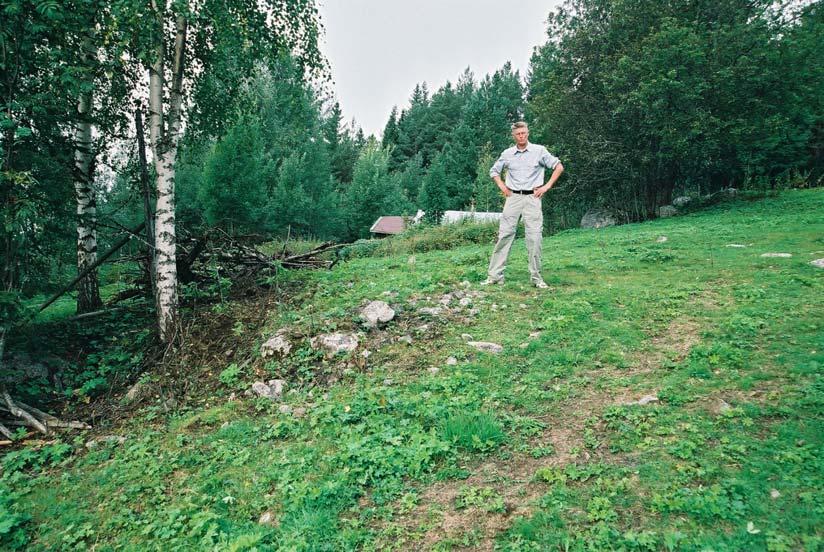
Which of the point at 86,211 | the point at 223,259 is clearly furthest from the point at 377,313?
the point at 86,211

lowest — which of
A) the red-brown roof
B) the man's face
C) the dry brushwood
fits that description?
the dry brushwood

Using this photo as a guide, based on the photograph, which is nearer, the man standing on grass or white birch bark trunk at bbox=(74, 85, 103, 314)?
the man standing on grass

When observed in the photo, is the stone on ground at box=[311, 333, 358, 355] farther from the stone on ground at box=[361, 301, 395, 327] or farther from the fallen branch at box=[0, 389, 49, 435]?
the fallen branch at box=[0, 389, 49, 435]

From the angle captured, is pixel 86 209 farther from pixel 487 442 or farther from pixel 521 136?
pixel 487 442

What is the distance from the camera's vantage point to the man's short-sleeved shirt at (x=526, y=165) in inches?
255

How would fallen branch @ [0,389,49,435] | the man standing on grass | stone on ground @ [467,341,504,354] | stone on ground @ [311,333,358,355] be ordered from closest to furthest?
1. fallen branch @ [0,389,49,435]
2. stone on ground @ [467,341,504,354]
3. stone on ground @ [311,333,358,355]
4. the man standing on grass

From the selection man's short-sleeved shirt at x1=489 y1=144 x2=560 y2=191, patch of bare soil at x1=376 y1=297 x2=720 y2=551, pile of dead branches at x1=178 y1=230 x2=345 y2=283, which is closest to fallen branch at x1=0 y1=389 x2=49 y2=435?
pile of dead branches at x1=178 y1=230 x2=345 y2=283

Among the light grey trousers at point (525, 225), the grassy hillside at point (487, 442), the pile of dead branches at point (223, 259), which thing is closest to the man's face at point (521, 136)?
the light grey trousers at point (525, 225)

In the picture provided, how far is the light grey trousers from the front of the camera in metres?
6.57

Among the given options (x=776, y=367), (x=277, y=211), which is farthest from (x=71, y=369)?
(x=277, y=211)

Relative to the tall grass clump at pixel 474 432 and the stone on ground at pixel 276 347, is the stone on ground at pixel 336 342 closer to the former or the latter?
the stone on ground at pixel 276 347

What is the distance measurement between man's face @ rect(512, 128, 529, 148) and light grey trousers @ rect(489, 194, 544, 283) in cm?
74

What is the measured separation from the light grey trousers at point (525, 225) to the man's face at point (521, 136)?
2.43 ft

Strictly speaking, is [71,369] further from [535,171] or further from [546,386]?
[535,171]
